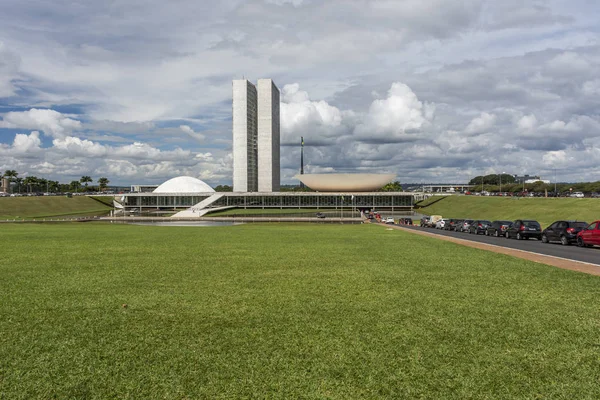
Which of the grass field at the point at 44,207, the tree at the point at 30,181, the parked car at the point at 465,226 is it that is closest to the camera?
the parked car at the point at 465,226

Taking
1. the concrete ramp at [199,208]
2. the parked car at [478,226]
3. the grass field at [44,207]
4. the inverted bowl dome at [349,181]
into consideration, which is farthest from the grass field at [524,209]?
the grass field at [44,207]

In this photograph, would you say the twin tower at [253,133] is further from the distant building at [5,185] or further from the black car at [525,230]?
the black car at [525,230]

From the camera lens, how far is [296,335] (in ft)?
23.1

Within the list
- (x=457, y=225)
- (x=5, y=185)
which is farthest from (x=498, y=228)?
(x=5, y=185)

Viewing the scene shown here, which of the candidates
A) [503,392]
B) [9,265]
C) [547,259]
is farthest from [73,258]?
[547,259]

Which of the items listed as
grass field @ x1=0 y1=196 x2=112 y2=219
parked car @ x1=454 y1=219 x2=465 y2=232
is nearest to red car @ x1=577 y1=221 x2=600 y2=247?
parked car @ x1=454 y1=219 x2=465 y2=232

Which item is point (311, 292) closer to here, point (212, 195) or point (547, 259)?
point (547, 259)

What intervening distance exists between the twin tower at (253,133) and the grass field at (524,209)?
2488 inches

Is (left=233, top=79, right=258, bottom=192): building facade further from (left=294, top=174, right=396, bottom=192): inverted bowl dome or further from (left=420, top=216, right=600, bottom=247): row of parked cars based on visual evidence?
(left=420, top=216, right=600, bottom=247): row of parked cars

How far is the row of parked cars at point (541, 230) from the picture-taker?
27.0m

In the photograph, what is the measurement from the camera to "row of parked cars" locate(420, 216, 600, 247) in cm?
2698

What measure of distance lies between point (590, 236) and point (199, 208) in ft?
309

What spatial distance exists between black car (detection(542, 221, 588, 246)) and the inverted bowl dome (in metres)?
100.0

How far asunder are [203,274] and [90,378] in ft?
24.8
